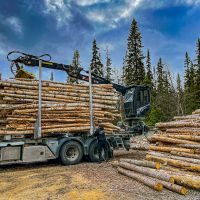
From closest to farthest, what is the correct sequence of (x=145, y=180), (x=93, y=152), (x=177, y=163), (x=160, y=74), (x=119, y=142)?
(x=145, y=180) → (x=177, y=163) → (x=93, y=152) → (x=119, y=142) → (x=160, y=74)

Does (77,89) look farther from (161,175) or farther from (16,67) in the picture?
(161,175)

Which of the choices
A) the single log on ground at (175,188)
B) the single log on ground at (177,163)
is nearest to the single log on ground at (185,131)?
the single log on ground at (177,163)

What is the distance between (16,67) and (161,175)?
8.93 metres

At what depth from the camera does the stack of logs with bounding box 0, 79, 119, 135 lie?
1204 cm

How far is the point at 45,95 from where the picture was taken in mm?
12906

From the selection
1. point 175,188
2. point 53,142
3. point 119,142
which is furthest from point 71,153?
point 175,188

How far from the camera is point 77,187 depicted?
8.16 metres

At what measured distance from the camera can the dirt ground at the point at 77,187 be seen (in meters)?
7.27

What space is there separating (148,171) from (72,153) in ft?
16.0

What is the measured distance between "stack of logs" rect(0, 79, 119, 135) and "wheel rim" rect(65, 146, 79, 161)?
33.1 inches

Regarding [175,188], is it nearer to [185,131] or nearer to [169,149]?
[169,149]

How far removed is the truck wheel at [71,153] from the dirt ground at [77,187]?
4.80 feet

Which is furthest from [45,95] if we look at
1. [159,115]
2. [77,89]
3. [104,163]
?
[159,115]

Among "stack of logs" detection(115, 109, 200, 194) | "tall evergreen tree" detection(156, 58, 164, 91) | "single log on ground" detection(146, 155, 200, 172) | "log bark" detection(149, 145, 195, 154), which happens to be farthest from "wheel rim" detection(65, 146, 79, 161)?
"tall evergreen tree" detection(156, 58, 164, 91)
